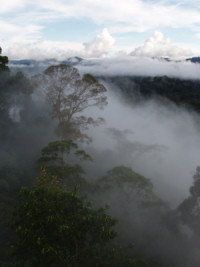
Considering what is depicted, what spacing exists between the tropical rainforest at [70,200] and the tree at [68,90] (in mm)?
84

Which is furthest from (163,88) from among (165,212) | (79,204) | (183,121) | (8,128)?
(79,204)

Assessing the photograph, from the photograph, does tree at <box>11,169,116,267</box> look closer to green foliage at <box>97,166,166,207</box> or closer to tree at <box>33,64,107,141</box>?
green foliage at <box>97,166,166,207</box>

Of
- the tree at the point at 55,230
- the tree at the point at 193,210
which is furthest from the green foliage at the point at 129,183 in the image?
the tree at the point at 55,230

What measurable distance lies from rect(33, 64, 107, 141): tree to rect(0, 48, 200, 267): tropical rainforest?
84 millimetres

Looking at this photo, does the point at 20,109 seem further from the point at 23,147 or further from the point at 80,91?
the point at 80,91

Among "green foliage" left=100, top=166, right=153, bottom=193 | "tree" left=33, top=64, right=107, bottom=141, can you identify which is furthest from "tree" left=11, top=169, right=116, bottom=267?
"tree" left=33, top=64, right=107, bottom=141

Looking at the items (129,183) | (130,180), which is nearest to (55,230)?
(130,180)

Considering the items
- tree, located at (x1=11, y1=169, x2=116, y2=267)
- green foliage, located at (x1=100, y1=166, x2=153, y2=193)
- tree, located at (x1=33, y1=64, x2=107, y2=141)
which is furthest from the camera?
tree, located at (x1=33, y1=64, x2=107, y2=141)

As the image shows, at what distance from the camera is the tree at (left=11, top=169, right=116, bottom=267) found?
24.3 feet

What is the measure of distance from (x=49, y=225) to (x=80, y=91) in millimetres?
14359

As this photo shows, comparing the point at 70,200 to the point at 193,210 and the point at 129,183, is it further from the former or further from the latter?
the point at 193,210

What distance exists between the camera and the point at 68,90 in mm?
20781

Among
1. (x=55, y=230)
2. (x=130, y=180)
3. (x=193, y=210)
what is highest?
(x=55, y=230)

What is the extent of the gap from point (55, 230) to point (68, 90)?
15.0 m
